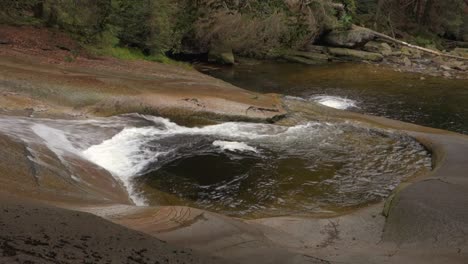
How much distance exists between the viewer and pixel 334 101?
61.8 ft

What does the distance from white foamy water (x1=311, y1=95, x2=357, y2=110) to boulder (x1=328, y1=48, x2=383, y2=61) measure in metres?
10.5

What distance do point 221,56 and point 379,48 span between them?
1217 cm

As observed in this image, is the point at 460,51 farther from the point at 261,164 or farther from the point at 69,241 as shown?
the point at 69,241

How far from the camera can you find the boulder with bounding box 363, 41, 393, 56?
99.9ft

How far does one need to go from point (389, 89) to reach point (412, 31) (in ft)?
67.6

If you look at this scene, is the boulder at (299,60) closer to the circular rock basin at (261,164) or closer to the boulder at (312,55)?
the boulder at (312,55)

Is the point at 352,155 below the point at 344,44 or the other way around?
below

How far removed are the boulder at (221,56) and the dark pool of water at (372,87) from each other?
669 mm

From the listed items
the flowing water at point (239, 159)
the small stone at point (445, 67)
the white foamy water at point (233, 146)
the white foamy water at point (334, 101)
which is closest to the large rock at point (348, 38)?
the small stone at point (445, 67)

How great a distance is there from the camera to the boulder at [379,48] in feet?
99.9

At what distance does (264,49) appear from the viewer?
27.3 metres

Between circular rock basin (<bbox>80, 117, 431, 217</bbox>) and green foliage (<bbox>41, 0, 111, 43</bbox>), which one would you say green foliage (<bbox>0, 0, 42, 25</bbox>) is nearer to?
green foliage (<bbox>41, 0, 111, 43</bbox>)

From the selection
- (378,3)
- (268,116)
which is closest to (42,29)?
(268,116)

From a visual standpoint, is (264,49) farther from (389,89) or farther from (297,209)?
(297,209)
